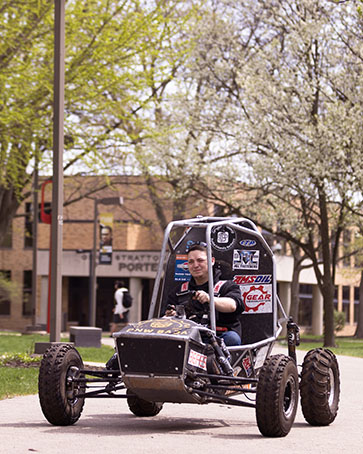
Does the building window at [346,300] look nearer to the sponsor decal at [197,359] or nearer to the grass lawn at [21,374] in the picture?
the grass lawn at [21,374]

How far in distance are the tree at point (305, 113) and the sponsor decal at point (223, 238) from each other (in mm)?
18252

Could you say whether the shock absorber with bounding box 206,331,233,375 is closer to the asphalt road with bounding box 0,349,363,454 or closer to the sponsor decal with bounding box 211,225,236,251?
the asphalt road with bounding box 0,349,363,454

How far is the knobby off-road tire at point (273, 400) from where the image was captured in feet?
26.9

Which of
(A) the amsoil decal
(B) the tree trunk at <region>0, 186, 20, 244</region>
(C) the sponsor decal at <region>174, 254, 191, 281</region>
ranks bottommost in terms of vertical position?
(A) the amsoil decal

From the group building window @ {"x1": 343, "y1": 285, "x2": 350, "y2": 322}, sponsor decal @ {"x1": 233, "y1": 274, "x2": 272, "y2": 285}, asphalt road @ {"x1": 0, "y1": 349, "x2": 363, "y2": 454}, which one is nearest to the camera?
asphalt road @ {"x1": 0, "y1": 349, "x2": 363, "y2": 454}

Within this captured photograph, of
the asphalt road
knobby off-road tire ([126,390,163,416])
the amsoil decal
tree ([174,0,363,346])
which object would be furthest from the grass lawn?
tree ([174,0,363,346])

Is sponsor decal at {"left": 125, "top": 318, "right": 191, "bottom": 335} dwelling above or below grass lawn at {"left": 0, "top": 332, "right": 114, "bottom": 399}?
above

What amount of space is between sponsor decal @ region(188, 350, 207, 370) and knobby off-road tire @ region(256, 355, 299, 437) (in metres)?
0.49

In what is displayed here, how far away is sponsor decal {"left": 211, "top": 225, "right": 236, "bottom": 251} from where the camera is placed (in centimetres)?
1012

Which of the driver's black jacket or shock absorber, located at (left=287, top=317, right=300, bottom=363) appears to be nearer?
the driver's black jacket

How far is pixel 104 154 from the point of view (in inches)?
1025

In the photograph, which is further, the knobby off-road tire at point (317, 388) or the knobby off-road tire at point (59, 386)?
the knobby off-road tire at point (317, 388)

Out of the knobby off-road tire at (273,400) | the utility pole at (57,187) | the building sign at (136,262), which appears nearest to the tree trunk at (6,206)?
the utility pole at (57,187)

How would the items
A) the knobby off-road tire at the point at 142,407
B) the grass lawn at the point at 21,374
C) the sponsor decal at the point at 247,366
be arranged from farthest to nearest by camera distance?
the grass lawn at the point at 21,374
the knobby off-road tire at the point at 142,407
the sponsor decal at the point at 247,366
